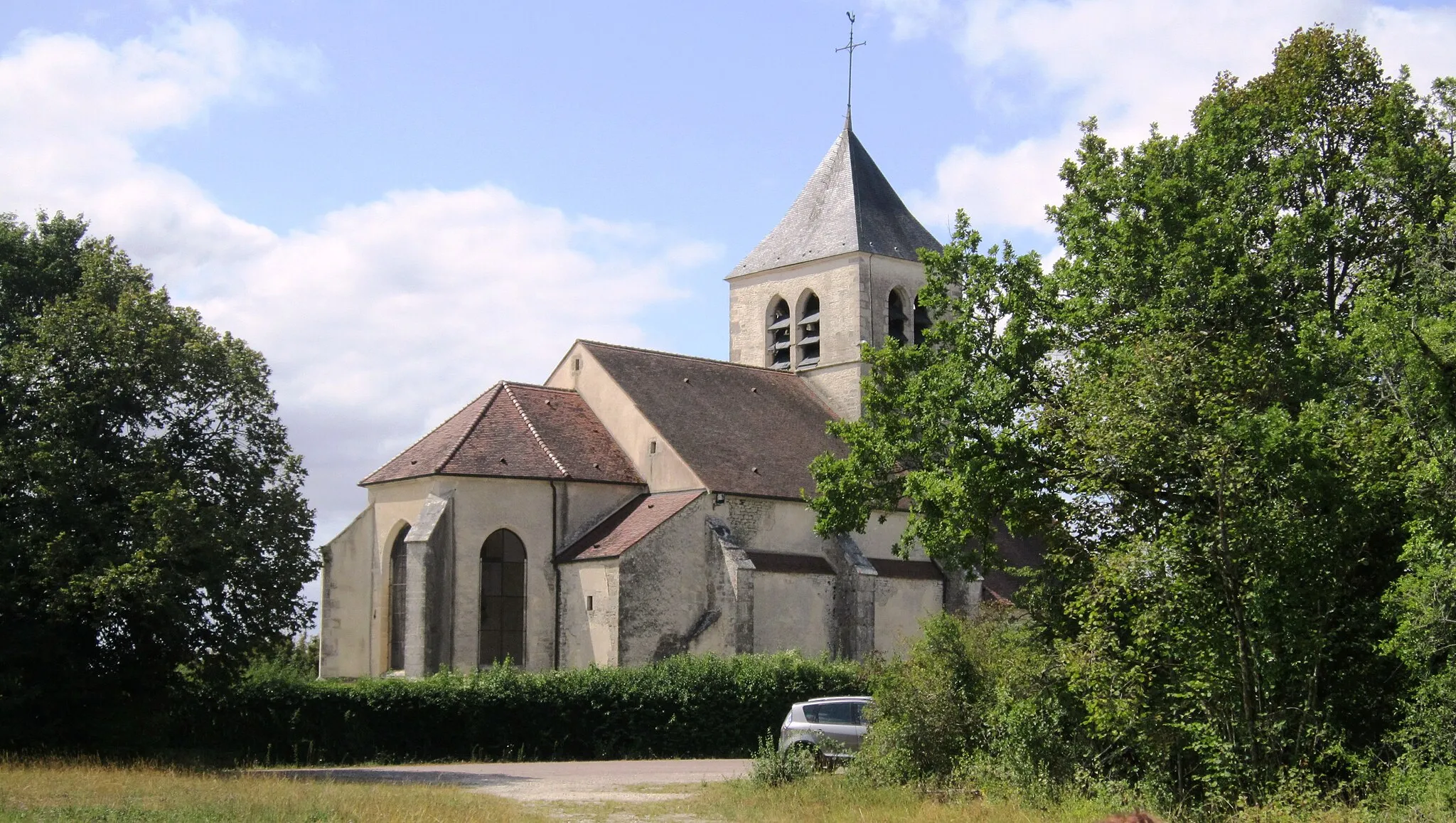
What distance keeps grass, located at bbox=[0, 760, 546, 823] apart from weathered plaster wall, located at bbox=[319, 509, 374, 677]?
11.0 metres

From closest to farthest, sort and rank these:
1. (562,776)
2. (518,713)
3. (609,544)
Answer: (562,776) → (518,713) → (609,544)

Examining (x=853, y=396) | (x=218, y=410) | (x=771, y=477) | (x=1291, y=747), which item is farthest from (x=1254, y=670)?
(x=853, y=396)

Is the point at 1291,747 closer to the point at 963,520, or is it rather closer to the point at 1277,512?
the point at 1277,512

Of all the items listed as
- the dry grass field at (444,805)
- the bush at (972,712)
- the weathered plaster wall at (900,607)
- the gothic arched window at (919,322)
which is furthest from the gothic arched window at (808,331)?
the dry grass field at (444,805)

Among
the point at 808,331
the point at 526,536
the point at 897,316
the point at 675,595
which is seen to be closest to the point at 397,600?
the point at 526,536

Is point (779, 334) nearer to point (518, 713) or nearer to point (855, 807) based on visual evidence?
point (518, 713)

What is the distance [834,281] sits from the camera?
39.3 m

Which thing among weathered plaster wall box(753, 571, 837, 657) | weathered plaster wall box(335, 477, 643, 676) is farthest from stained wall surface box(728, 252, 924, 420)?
weathered plaster wall box(335, 477, 643, 676)

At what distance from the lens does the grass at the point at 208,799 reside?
48.3 ft

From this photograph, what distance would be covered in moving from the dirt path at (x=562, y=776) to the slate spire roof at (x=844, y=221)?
17.6 metres

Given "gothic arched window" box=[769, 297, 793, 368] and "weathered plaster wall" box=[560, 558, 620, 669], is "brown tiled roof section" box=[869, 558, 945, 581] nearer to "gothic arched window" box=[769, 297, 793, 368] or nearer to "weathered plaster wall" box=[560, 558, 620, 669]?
"weathered plaster wall" box=[560, 558, 620, 669]

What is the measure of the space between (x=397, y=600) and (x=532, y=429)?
467 centimetres

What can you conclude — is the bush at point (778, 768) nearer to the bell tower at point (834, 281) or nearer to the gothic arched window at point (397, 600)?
the gothic arched window at point (397, 600)

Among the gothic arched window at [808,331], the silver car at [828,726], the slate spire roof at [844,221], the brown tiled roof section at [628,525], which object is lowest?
the silver car at [828,726]
